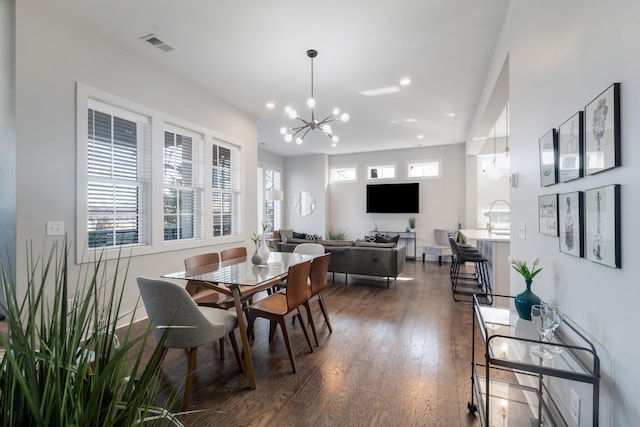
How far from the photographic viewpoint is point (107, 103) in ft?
10.4

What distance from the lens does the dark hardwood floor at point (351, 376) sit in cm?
182

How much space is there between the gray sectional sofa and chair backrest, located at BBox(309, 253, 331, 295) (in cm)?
213

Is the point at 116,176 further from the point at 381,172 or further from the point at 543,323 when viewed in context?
the point at 381,172

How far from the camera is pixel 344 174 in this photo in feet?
29.4

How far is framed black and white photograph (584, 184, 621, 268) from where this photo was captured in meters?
1.05

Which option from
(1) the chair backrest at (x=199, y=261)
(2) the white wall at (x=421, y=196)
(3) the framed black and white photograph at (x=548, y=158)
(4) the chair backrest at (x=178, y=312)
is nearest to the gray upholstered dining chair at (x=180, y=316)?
(4) the chair backrest at (x=178, y=312)

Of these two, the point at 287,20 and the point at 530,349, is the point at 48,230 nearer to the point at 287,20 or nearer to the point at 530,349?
the point at 287,20

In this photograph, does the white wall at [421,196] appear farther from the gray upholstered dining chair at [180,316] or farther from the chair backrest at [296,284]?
the gray upholstered dining chair at [180,316]

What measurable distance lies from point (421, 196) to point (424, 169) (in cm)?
75

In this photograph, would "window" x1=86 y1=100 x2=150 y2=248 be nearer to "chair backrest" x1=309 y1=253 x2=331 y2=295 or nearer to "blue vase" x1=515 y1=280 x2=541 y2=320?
"chair backrest" x1=309 y1=253 x2=331 y2=295

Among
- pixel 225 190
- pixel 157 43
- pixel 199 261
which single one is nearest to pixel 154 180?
A: pixel 225 190

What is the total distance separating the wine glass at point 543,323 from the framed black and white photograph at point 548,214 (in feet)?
1.44

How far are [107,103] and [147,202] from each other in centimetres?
115

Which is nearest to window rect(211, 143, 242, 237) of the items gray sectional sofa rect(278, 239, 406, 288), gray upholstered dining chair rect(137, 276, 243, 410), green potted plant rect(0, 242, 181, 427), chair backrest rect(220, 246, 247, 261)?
gray sectional sofa rect(278, 239, 406, 288)
